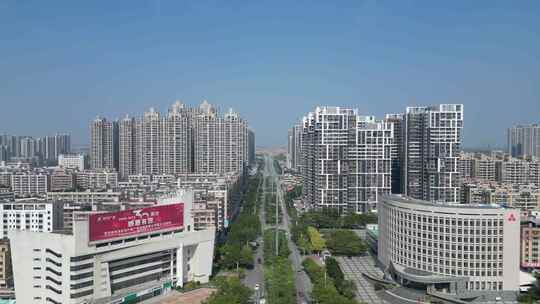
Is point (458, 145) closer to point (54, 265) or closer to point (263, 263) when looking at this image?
point (263, 263)

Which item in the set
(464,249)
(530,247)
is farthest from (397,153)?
(464,249)

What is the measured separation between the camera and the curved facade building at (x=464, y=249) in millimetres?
15703

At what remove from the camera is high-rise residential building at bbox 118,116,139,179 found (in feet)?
136

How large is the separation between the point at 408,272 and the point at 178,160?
26.1 metres

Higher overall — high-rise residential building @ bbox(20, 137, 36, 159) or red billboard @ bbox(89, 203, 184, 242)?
high-rise residential building @ bbox(20, 137, 36, 159)

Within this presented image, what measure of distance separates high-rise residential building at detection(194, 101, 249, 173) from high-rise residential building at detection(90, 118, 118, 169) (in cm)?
832

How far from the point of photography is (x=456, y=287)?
51.9 ft

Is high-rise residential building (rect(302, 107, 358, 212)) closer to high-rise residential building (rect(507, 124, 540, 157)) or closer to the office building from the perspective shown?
the office building

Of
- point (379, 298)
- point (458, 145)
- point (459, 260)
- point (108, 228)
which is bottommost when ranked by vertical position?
point (379, 298)

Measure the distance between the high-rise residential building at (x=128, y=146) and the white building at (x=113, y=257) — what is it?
25862 mm

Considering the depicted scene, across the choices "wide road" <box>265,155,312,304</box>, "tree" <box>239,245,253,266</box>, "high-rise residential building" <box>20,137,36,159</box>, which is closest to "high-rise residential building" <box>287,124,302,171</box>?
"wide road" <box>265,155,312,304</box>

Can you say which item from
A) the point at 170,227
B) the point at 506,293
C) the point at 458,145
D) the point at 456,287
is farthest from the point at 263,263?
the point at 458,145

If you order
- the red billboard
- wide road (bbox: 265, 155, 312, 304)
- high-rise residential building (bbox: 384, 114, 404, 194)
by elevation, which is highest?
high-rise residential building (bbox: 384, 114, 404, 194)

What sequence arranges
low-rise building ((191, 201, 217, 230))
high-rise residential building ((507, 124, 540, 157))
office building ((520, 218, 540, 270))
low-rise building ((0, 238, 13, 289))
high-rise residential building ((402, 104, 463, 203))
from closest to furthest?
1. low-rise building ((0, 238, 13, 289))
2. office building ((520, 218, 540, 270))
3. low-rise building ((191, 201, 217, 230))
4. high-rise residential building ((402, 104, 463, 203))
5. high-rise residential building ((507, 124, 540, 157))
